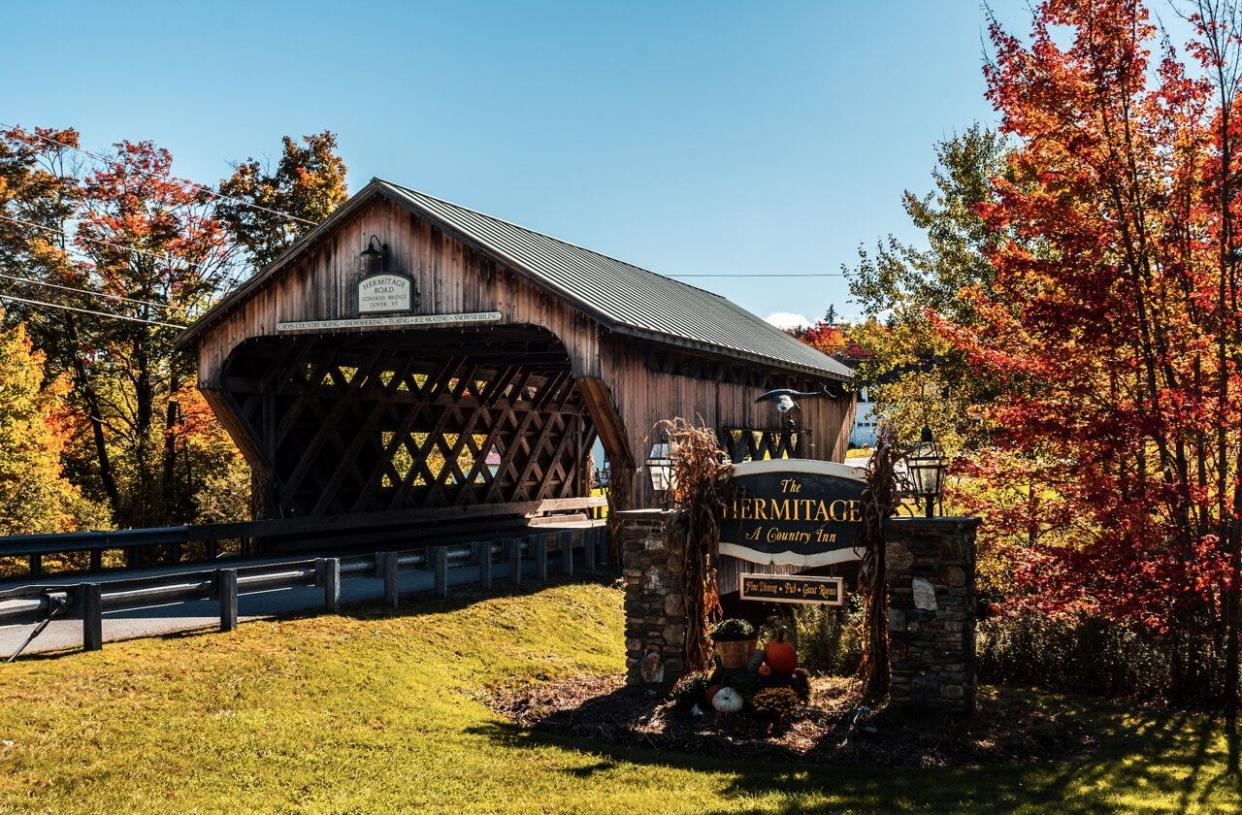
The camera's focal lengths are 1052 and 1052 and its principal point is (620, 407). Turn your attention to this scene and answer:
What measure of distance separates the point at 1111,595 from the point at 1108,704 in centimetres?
129

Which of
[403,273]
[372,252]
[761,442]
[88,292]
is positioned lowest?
[761,442]

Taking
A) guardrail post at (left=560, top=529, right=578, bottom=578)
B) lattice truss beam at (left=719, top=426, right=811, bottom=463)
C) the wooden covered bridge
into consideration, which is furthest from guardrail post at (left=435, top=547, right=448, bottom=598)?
lattice truss beam at (left=719, top=426, right=811, bottom=463)

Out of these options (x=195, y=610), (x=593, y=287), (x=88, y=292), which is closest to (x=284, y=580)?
(x=195, y=610)

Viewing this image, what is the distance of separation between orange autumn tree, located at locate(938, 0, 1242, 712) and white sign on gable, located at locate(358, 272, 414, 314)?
948 cm

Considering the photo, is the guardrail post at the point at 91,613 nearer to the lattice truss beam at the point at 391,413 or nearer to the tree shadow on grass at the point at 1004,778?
the tree shadow on grass at the point at 1004,778

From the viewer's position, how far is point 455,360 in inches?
863

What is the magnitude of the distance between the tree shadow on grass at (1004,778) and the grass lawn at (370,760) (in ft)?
0.07

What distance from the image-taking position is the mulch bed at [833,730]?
325 inches

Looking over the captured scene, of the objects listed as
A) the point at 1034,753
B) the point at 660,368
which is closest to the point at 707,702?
the point at 1034,753

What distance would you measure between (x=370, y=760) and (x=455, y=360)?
14.5m

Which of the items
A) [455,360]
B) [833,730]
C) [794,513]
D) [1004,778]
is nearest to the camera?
[1004,778]

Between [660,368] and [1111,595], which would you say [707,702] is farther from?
[660,368]

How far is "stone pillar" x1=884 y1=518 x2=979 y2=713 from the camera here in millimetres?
9070

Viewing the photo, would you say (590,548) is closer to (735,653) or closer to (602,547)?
(602,547)
